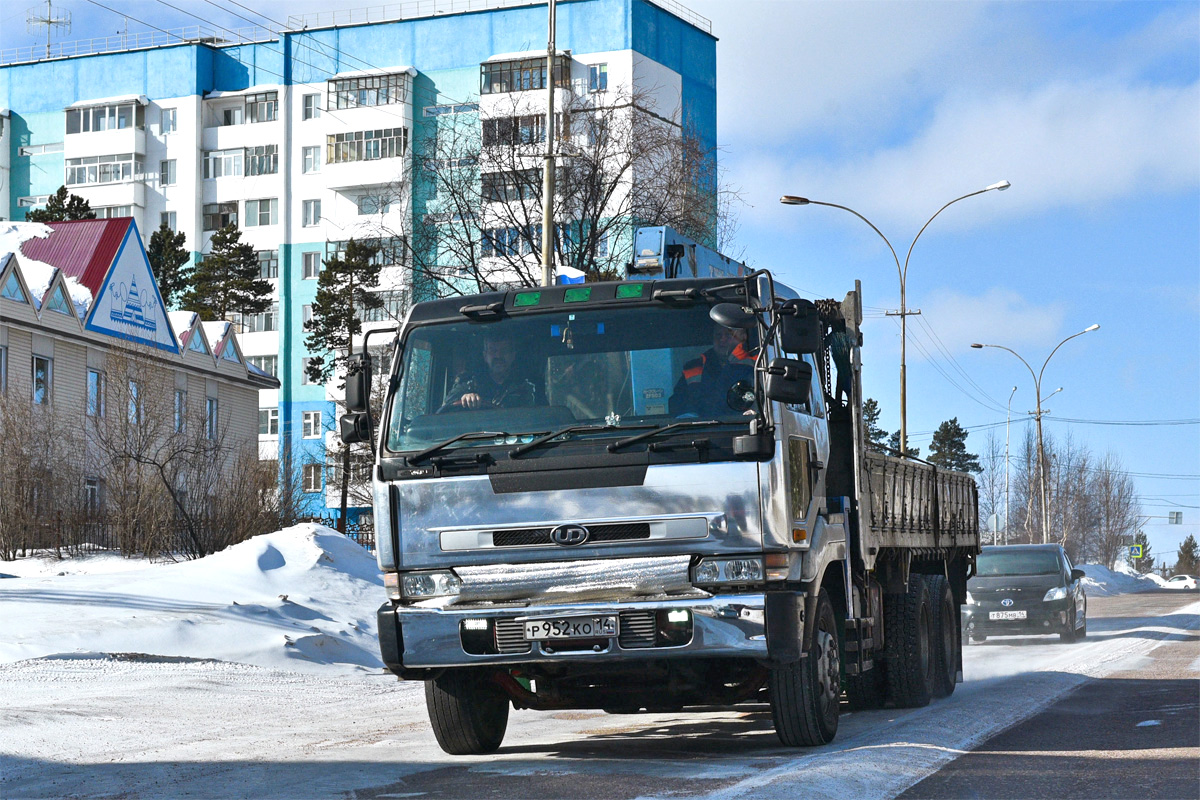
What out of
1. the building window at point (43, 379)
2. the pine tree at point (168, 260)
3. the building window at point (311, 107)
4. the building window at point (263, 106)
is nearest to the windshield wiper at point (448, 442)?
the building window at point (43, 379)

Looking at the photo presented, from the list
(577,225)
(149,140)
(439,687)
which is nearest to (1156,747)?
(439,687)

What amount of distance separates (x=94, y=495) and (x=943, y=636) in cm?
2500

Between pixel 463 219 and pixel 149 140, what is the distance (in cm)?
4694

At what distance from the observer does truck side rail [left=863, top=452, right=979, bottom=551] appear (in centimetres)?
1078

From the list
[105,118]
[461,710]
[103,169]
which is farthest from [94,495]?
[105,118]

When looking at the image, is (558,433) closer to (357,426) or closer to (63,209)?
(357,426)

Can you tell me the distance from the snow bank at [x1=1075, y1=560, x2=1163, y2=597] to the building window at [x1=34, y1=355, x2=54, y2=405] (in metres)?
39.7

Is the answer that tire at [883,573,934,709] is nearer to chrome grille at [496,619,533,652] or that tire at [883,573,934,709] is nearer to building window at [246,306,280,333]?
chrome grille at [496,619,533,652]

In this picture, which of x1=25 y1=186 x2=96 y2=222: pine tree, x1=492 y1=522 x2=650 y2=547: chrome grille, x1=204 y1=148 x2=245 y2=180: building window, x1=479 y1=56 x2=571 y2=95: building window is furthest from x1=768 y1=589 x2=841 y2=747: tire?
x1=204 y1=148 x2=245 y2=180: building window

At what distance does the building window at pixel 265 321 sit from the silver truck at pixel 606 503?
229ft

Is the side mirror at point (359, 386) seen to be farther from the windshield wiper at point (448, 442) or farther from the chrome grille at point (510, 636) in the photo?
the chrome grille at point (510, 636)

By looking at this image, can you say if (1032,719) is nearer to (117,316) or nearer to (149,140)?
(117,316)

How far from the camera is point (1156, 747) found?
9.17m

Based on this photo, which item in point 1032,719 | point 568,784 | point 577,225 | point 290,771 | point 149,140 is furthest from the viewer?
point 149,140
